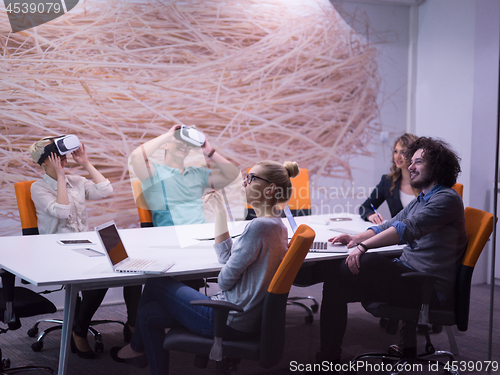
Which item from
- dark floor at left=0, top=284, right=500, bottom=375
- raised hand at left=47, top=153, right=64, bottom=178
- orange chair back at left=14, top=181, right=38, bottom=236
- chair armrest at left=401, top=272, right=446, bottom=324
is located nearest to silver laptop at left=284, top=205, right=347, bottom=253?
dark floor at left=0, top=284, right=500, bottom=375

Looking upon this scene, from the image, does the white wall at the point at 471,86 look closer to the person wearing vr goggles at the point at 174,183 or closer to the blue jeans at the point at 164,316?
the blue jeans at the point at 164,316

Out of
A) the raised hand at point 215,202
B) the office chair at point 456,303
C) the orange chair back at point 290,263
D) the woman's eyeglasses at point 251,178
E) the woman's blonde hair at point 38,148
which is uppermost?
the woman's blonde hair at point 38,148

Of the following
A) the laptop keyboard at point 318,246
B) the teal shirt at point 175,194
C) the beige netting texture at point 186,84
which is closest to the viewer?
the laptop keyboard at point 318,246

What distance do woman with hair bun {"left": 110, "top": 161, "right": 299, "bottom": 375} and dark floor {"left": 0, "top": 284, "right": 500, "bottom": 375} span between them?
18cm

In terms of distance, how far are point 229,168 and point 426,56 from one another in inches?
97.1

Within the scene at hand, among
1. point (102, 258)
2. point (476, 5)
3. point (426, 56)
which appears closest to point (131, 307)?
point (102, 258)

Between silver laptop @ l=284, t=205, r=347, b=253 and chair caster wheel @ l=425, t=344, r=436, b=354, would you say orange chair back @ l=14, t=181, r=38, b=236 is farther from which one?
chair caster wheel @ l=425, t=344, r=436, b=354

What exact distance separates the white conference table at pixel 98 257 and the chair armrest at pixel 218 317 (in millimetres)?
292

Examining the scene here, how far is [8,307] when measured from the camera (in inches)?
86.8

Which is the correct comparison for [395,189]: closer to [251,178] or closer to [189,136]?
[189,136]

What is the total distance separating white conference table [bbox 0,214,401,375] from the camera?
1928 millimetres

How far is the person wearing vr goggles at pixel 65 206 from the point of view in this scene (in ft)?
9.02

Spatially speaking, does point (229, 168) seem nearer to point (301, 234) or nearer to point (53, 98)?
point (53, 98)

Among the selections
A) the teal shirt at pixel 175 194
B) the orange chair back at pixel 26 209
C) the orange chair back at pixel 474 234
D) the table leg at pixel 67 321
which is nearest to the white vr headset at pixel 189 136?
the teal shirt at pixel 175 194
